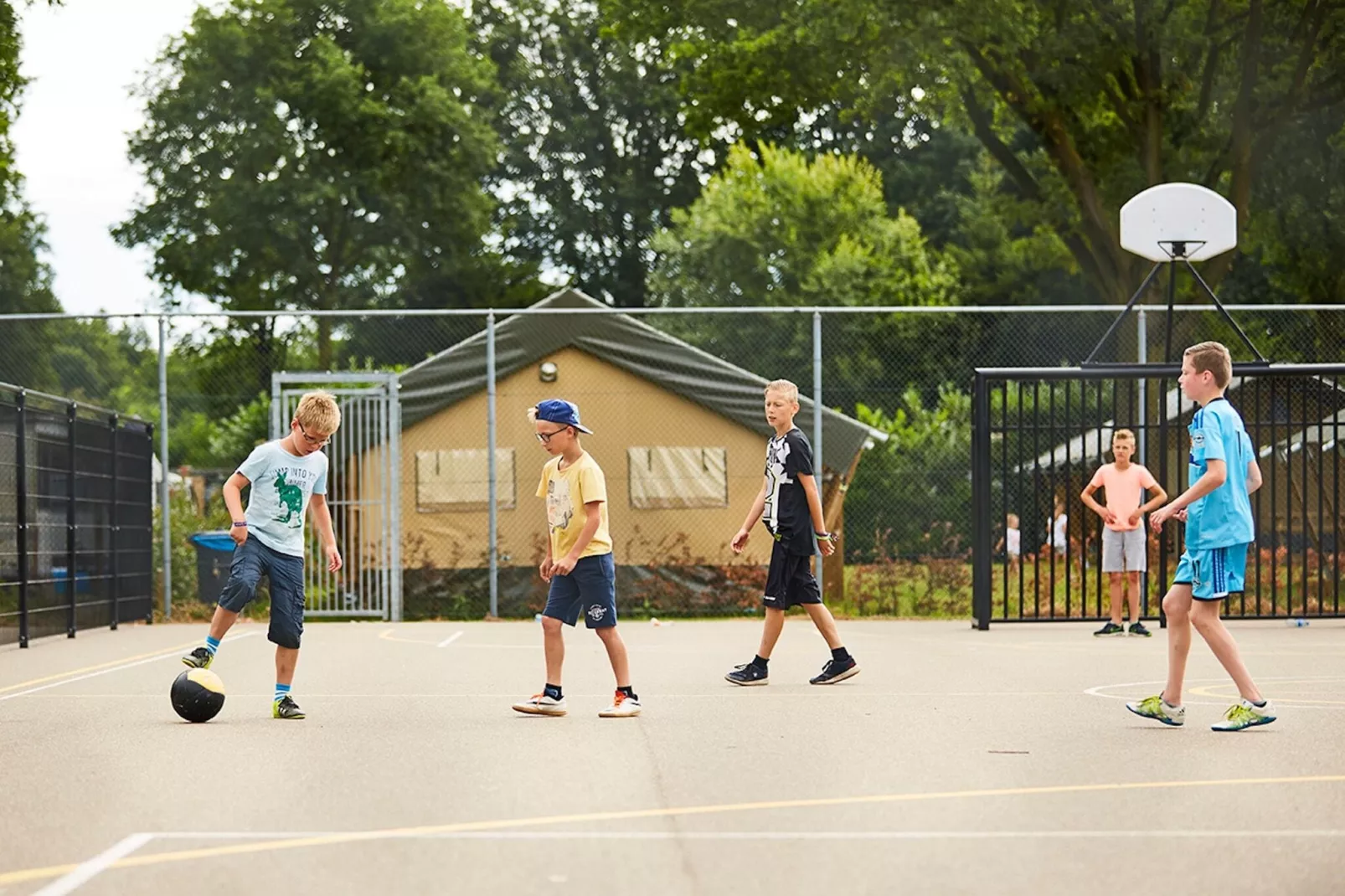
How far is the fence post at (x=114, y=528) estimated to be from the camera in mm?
17500

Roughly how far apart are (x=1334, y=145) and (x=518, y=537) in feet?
41.2

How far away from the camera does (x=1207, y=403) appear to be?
903cm

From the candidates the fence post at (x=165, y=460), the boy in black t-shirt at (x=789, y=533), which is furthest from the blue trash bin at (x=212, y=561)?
the boy in black t-shirt at (x=789, y=533)

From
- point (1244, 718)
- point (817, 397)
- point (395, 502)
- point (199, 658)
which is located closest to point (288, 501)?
point (199, 658)

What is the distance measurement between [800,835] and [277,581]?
4493mm

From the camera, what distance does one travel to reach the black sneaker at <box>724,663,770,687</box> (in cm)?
1134

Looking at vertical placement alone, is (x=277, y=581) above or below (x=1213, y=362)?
below

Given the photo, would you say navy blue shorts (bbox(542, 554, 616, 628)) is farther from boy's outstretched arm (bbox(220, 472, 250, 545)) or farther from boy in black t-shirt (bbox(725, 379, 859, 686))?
boy in black t-shirt (bbox(725, 379, 859, 686))

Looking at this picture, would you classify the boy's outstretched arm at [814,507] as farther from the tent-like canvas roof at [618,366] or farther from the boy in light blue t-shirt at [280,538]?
the tent-like canvas roof at [618,366]

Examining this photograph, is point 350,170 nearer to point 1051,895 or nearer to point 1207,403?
point 1207,403

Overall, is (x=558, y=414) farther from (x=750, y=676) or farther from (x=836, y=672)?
(x=836, y=672)

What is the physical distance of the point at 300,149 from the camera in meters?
43.4

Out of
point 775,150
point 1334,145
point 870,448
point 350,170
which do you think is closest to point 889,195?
point 775,150

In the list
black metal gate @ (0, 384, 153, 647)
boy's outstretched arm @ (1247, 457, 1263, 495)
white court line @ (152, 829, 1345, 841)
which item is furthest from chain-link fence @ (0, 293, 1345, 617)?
white court line @ (152, 829, 1345, 841)
